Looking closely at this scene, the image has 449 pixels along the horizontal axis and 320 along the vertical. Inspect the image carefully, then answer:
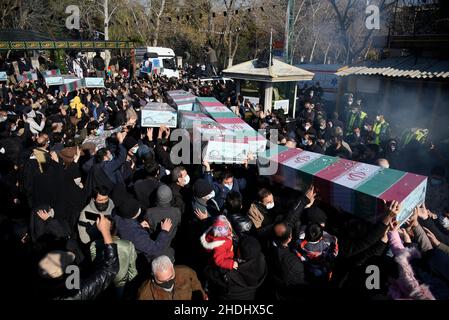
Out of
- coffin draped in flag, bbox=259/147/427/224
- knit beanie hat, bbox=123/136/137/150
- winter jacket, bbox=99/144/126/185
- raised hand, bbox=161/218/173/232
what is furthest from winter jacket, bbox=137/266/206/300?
knit beanie hat, bbox=123/136/137/150

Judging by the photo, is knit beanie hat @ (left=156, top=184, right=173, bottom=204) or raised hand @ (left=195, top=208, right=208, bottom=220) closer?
knit beanie hat @ (left=156, top=184, right=173, bottom=204)

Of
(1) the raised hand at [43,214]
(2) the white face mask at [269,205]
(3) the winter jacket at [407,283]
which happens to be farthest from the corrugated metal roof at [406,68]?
(1) the raised hand at [43,214]

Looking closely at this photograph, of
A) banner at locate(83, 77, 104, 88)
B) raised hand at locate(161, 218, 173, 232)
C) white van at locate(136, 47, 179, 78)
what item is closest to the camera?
raised hand at locate(161, 218, 173, 232)

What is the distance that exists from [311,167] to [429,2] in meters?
11.0

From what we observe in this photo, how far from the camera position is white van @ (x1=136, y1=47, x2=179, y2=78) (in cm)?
2463

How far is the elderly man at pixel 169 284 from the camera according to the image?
2.75 metres

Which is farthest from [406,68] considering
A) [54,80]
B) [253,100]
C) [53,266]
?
[54,80]

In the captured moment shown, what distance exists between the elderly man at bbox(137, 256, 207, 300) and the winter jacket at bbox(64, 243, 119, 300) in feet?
1.12

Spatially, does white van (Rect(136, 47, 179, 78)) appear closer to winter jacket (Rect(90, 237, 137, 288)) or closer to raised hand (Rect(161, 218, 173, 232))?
raised hand (Rect(161, 218, 173, 232))

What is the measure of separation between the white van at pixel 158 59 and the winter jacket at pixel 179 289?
22.5m

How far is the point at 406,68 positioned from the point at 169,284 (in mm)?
10303

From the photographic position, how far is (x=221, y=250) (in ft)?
10.2

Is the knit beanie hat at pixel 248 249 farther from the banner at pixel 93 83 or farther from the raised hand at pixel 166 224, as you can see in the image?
the banner at pixel 93 83

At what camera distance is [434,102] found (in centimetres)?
1040
